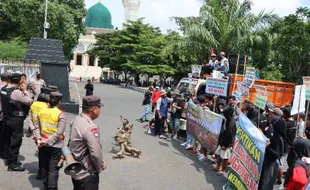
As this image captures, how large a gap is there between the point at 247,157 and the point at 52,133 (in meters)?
3.22

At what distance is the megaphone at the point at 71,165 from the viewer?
421 centimetres

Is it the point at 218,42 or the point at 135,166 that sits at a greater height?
the point at 218,42

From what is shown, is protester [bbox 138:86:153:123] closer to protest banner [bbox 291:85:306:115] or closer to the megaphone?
protest banner [bbox 291:85:306:115]

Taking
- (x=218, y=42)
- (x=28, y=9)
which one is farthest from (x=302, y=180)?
(x=28, y=9)

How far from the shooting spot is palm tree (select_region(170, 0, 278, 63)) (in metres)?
Answer: 22.1

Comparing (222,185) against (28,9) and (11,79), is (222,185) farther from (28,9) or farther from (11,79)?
(28,9)

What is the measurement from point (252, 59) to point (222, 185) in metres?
18.7

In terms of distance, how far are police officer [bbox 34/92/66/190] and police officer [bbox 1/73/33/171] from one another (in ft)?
3.55

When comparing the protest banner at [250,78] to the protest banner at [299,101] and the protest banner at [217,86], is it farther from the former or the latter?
the protest banner at [217,86]

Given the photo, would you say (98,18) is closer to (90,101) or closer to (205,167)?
(205,167)

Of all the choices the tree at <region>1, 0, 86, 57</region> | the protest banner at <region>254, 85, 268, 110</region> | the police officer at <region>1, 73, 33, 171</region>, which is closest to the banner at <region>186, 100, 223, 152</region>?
the protest banner at <region>254, 85, 268, 110</region>

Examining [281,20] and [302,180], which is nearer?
[302,180]

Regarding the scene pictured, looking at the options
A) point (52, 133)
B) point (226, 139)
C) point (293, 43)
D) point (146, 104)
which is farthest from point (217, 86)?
point (293, 43)

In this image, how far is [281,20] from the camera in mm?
22344
